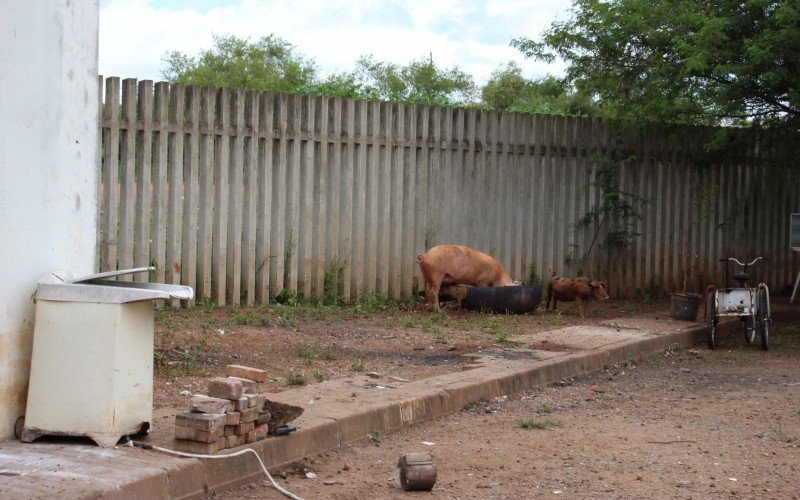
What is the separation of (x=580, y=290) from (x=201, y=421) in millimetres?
→ 8472

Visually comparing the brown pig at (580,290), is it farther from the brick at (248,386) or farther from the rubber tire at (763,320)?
the brick at (248,386)

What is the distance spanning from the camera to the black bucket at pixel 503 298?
12461 mm

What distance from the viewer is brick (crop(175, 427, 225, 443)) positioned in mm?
5004

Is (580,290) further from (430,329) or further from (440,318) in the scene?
(430,329)

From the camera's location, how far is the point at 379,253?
42.2ft

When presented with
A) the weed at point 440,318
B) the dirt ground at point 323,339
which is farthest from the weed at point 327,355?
the weed at point 440,318

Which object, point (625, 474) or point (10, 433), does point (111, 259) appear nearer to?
point (10, 433)

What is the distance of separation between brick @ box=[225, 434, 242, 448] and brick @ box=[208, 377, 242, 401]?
0.67 feet

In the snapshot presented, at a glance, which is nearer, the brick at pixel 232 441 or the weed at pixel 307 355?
the brick at pixel 232 441

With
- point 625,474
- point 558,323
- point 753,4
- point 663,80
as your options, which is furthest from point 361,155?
point 625,474

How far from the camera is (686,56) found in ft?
41.7

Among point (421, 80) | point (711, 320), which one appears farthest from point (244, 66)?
point (711, 320)

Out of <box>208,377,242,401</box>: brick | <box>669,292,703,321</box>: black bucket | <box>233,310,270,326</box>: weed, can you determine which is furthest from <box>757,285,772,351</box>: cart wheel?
<box>208,377,242,401</box>: brick

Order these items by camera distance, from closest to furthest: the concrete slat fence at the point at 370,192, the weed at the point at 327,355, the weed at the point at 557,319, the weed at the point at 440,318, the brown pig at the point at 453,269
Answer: the weed at the point at 327,355 < the concrete slat fence at the point at 370,192 < the weed at the point at 440,318 < the weed at the point at 557,319 < the brown pig at the point at 453,269
